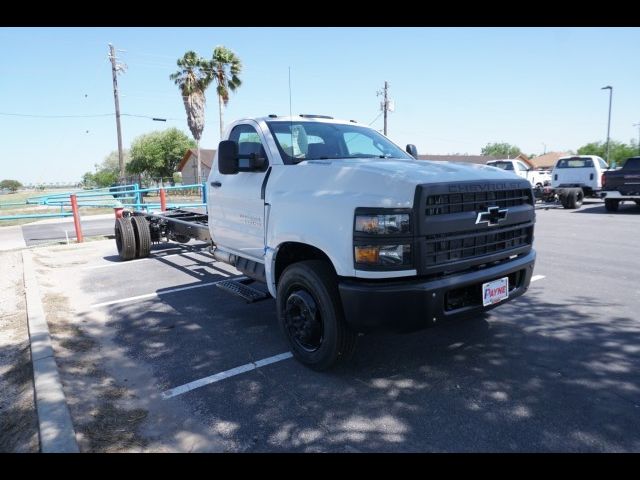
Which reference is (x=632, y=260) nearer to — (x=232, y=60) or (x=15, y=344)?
(x=15, y=344)

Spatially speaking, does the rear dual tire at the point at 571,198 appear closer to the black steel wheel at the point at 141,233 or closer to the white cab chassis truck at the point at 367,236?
the white cab chassis truck at the point at 367,236

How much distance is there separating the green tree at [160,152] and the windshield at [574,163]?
44.5 metres

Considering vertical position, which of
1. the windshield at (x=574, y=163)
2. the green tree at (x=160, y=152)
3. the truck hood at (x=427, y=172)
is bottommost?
the truck hood at (x=427, y=172)

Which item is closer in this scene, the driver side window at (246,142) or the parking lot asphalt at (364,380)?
the parking lot asphalt at (364,380)

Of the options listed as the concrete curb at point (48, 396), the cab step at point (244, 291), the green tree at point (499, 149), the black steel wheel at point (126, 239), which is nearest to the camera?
the concrete curb at point (48, 396)

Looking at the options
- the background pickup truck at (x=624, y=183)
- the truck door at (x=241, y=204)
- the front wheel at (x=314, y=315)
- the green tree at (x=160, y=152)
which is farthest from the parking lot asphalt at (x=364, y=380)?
the green tree at (x=160, y=152)

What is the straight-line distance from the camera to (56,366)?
3.79m

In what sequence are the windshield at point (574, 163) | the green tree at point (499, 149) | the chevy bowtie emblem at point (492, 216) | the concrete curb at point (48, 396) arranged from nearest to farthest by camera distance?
the concrete curb at point (48, 396)
the chevy bowtie emblem at point (492, 216)
the windshield at point (574, 163)
the green tree at point (499, 149)

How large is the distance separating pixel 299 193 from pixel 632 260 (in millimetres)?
6875

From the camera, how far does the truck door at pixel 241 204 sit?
14.6ft

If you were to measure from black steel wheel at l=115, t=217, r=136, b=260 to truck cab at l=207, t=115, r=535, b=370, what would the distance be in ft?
16.3

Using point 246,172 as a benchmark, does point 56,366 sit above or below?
below

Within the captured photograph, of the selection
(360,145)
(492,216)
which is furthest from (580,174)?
(492,216)
